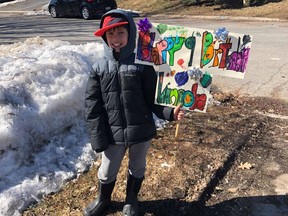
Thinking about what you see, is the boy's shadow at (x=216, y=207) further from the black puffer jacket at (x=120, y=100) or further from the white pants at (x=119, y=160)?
the black puffer jacket at (x=120, y=100)

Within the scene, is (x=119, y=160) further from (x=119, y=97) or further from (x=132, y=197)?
(x=119, y=97)

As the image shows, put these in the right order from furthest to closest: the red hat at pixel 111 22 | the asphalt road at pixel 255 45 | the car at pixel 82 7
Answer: the car at pixel 82 7 < the asphalt road at pixel 255 45 < the red hat at pixel 111 22

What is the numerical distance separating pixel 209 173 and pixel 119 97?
4.67ft

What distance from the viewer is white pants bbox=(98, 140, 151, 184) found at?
2898 millimetres

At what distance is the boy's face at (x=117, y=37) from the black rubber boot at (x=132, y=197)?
42.1 inches

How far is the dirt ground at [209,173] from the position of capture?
3.24m

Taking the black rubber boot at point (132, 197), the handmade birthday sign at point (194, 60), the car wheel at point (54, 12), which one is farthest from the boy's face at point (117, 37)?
the car wheel at point (54, 12)

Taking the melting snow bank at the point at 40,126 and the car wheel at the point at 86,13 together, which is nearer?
the melting snow bank at the point at 40,126

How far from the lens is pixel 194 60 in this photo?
3.26m

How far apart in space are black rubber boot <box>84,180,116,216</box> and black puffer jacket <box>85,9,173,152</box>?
44 centimetres

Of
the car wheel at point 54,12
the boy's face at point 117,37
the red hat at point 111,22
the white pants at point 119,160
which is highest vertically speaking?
the red hat at point 111,22

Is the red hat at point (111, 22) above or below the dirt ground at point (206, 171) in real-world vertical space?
above

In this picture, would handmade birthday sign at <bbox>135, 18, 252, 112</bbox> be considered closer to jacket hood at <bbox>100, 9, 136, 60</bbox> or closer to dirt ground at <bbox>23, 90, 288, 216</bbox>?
jacket hood at <bbox>100, 9, 136, 60</bbox>

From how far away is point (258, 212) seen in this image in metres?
3.19
